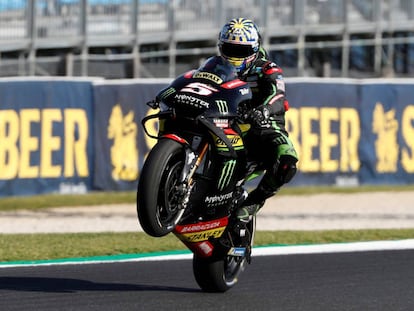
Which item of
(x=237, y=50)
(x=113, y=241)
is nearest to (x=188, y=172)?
(x=237, y=50)

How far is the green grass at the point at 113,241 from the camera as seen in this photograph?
9508 mm

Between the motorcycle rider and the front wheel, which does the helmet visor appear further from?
the front wheel

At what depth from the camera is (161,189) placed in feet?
20.1

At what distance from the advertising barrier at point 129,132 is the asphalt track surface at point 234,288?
6382 millimetres

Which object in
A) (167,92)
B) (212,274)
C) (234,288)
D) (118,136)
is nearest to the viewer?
(167,92)

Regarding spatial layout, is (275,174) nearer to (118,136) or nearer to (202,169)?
(202,169)

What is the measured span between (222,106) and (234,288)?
5.10 feet

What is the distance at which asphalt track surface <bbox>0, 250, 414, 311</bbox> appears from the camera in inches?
261

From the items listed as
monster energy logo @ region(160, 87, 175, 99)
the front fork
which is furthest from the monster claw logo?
the front fork

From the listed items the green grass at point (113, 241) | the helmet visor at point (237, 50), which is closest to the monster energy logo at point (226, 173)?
the helmet visor at point (237, 50)

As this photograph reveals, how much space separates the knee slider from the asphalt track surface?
32.0 inches

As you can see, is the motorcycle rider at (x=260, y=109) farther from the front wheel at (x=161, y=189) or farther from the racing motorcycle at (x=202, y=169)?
the front wheel at (x=161, y=189)

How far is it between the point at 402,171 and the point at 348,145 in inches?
46.0

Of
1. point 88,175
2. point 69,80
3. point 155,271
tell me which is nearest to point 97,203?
point 88,175
